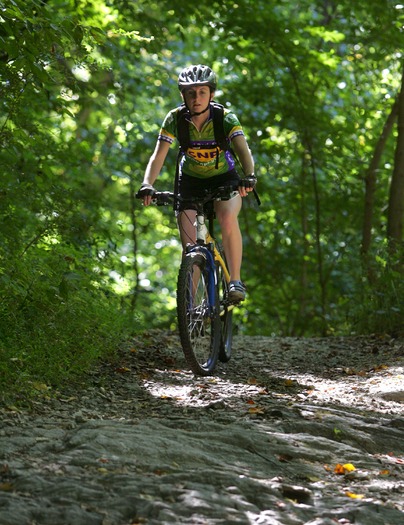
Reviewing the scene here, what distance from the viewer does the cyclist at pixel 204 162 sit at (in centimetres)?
653

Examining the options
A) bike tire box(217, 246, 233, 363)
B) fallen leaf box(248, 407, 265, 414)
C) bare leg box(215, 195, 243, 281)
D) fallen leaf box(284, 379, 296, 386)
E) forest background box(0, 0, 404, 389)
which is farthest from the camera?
bike tire box(217, 246, 233, 363)

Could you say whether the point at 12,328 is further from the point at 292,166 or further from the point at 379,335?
the point at 292,166

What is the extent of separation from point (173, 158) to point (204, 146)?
9.11m

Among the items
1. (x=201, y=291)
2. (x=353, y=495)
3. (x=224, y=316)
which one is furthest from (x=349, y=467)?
(x=224, y=316)

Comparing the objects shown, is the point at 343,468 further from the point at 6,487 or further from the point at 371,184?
the point at 371,184

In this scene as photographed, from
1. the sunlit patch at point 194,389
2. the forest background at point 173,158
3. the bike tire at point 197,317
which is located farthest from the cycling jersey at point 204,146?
the sunlit patch at point 194,389

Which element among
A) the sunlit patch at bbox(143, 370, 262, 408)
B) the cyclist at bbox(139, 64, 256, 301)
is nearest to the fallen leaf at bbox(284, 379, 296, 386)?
the sunlit patch at bbox(143, 370, 262, 408)

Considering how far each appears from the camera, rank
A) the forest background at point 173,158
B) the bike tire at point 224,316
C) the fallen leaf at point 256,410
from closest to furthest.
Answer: the fallen leaf at point 256,410 < the forest background at point 173,158 < the bike tire at point 224,316

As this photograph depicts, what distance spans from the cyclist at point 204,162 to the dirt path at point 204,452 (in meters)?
1.09

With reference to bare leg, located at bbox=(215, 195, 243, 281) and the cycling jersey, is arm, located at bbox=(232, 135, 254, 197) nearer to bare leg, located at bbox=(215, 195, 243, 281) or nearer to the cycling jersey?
the cycling jersey

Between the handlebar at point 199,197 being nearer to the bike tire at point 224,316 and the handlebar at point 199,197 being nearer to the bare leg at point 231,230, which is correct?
the bare leg at point 231,230

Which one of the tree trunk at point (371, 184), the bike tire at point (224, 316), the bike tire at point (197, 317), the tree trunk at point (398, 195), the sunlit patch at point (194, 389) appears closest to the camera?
the sunlit patch at point (194, 389)

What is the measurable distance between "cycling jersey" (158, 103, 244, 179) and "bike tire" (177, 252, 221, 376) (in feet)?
2.33

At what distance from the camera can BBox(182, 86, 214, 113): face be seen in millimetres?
6523
